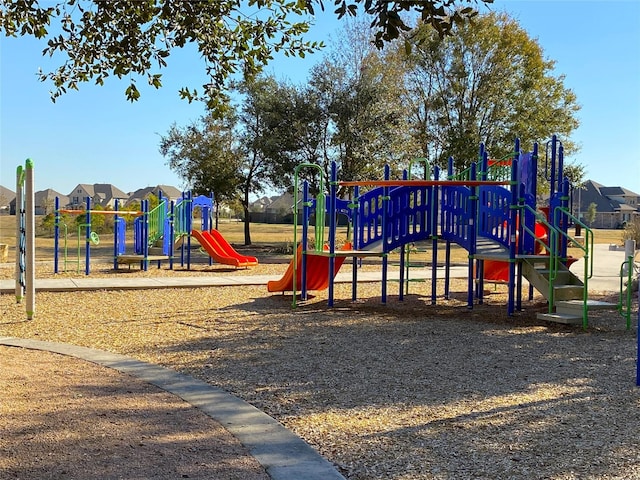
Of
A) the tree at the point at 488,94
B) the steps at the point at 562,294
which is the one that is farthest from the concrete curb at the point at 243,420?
the tree at the point at 488,94

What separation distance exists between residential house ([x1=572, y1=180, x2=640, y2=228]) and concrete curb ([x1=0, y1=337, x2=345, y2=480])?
86.3 m

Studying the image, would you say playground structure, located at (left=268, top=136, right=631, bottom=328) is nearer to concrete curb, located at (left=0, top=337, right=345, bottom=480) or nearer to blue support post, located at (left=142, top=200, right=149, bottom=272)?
concrete curb, located at (left=0, top=337, right=345, bottom=480)

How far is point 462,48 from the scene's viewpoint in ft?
104

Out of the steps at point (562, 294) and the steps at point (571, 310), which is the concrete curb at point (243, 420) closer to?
the steps at point (571, 310)

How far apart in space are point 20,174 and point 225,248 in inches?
378

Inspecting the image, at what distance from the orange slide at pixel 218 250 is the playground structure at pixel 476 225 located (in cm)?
609

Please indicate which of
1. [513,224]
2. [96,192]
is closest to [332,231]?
[513,224]

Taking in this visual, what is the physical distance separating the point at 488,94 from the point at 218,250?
18.1m

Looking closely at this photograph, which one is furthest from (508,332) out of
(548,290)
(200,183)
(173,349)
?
(200,183)

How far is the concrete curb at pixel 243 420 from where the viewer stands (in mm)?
3723

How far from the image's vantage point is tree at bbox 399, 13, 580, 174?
1227 inches

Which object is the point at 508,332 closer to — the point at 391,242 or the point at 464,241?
the point at 464,241

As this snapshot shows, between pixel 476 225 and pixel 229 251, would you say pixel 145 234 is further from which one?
pixel 476 225

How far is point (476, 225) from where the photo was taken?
11078mm
